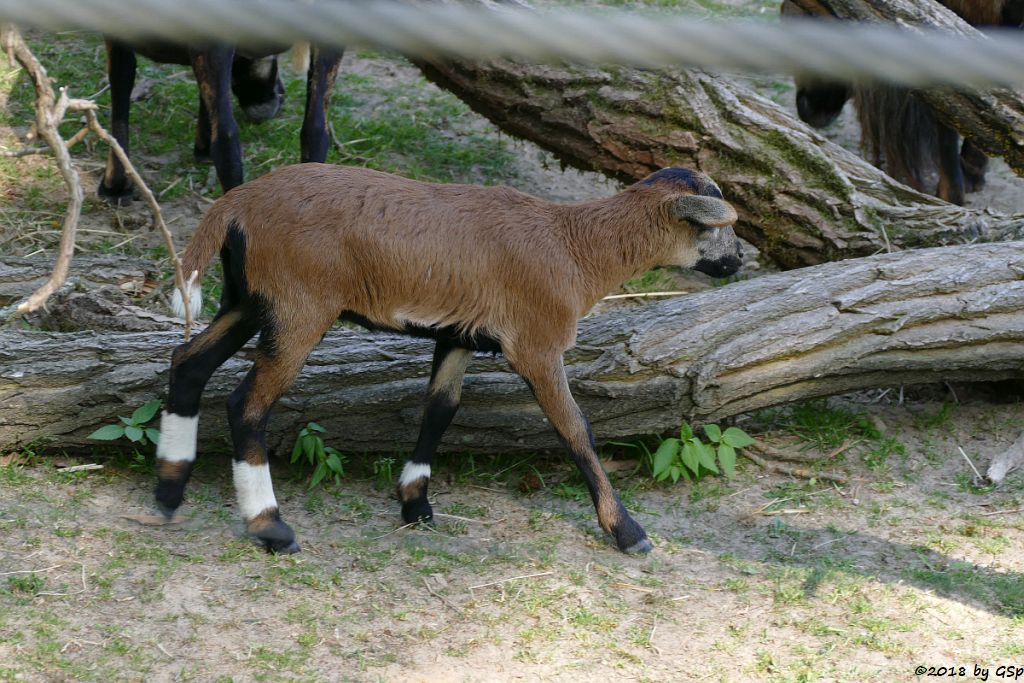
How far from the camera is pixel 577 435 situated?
448cm

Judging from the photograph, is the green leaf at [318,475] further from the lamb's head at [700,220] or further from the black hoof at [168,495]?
the lamb's head at [700,220]

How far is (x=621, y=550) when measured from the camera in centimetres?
452

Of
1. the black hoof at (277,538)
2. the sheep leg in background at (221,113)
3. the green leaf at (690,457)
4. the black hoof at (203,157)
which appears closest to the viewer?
the black hoof at (277,538)

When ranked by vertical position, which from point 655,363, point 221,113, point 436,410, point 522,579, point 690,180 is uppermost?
point 690,180

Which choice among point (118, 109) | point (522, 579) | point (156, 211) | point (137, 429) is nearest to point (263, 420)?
point (137, 429)

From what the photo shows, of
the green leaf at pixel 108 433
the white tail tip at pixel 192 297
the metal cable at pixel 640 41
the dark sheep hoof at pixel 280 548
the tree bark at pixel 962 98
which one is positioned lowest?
the dark sheep hoof at pixel 280 548

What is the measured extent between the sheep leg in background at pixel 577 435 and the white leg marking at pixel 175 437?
1.33 meters

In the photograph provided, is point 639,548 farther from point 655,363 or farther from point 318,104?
point 318,104

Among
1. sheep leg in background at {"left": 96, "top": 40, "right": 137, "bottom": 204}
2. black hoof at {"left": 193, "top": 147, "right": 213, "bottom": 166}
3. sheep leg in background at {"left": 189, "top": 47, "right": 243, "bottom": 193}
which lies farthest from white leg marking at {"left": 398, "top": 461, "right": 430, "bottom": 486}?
black hoof at {"left": 193, "top": 147, "right": 213, "bottom": 166}

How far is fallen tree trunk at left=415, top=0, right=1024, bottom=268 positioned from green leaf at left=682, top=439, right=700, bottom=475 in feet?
6.05

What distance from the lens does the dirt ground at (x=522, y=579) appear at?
3.74 m

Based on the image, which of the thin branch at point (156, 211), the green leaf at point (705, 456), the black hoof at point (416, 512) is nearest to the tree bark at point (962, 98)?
the green leaf at point (705, 456)

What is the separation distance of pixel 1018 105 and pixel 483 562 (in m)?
3.84

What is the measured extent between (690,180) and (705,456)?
4.10 feet
